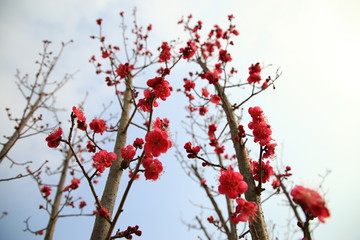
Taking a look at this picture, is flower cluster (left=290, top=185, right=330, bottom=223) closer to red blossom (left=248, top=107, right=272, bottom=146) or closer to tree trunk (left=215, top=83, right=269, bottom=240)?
tree trunk (left=215, top=83, right=269, bottom=240)

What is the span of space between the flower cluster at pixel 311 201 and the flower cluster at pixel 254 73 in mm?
2838

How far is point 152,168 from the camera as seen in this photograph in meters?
1.80

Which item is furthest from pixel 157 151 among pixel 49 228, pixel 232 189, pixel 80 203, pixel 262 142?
pixel 80 203

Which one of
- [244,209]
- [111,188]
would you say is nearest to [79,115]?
[111,188]

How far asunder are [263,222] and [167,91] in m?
1.48

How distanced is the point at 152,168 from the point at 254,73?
2757 millimetres

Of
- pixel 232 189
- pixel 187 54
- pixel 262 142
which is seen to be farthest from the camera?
pixel 187 54

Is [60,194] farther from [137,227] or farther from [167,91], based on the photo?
[167,91]

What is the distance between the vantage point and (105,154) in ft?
7.09

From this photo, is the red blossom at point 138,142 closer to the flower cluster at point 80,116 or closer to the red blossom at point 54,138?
the flower cluster at point 80,116

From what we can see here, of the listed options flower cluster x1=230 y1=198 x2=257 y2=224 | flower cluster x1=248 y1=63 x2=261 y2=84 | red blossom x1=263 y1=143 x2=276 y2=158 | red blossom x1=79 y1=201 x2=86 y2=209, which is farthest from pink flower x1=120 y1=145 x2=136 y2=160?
red blossom x1=79 y1=201 x2=86 y2=209

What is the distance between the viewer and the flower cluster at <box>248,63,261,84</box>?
3.61 m

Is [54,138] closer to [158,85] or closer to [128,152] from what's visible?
[128,152]

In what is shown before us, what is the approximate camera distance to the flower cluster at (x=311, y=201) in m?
0.96
